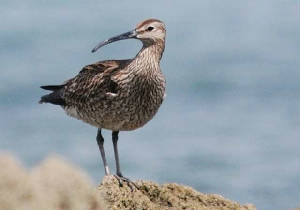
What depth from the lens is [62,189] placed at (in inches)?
265

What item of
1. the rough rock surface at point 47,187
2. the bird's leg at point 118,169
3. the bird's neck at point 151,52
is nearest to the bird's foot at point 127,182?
the bird's leg at point 118,169

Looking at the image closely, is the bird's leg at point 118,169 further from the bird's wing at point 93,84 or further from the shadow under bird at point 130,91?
the bird's wing at point 93,84

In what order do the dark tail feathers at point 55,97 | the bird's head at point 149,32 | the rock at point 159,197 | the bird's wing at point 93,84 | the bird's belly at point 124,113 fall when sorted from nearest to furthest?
1. the rock at point 159,197
2. the bird's belly at point 124,113
3. the bird's head at point 149,32
4. the bird's wing at point 93,84
5. the dark tail feathers at point 55,97

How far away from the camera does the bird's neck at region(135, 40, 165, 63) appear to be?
13703mm

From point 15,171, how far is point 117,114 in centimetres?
690

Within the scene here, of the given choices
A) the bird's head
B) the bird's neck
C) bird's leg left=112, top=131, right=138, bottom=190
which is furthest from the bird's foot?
the bird's head

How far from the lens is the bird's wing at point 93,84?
1382 cm

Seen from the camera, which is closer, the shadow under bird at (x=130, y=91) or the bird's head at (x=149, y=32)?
the shadow under bird at (x=130, y=91)

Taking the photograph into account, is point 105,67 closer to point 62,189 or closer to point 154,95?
point 154,95

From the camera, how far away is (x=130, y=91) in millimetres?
13523

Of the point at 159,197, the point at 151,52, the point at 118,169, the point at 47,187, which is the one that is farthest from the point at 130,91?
the point at 47,187

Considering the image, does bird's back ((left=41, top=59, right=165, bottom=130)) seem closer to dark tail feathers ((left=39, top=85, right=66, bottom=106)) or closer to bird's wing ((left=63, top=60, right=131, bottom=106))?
bird's wing ((left=63, top=60, right=131, bottom=106))

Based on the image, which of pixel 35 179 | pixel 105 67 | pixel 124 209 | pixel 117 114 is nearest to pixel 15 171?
pixel 35 179

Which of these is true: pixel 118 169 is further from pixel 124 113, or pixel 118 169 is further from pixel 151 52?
pixel 151 52
